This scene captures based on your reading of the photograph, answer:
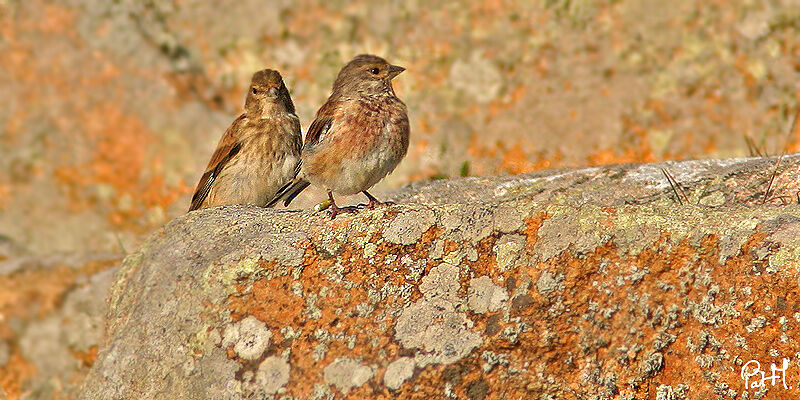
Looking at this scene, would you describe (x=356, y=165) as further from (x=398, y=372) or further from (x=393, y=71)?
(x=398, y=372)

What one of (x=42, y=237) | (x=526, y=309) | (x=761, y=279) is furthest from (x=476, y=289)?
(x=42, y=237)

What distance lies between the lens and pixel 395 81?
9234mm

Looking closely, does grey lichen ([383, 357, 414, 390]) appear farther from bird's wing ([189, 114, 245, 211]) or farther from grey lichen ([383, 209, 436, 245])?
bird's wing ([189, 114, 245, 211])

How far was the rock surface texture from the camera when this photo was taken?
13.0ft

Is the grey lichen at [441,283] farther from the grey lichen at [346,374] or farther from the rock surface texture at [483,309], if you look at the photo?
the grey lichen at [346,374]

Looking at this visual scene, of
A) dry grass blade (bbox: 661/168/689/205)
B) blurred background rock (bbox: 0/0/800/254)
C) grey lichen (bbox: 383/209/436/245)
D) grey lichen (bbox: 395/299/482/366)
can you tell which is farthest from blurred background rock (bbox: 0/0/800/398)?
grey lichen (bbox: 395/299/482/366)

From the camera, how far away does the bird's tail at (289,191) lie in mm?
7332

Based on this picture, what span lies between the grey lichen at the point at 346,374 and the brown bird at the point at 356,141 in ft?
6.68

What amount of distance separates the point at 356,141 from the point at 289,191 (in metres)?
1.38

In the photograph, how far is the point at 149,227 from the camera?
886cm

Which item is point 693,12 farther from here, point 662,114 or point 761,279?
point 761,279

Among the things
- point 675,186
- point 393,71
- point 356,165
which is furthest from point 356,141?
point 675,186

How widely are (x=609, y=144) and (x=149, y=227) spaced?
14.0ft

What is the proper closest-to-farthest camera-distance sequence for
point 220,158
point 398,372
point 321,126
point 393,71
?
point 398,372, point 321,126, point 393,71, point 220,158
